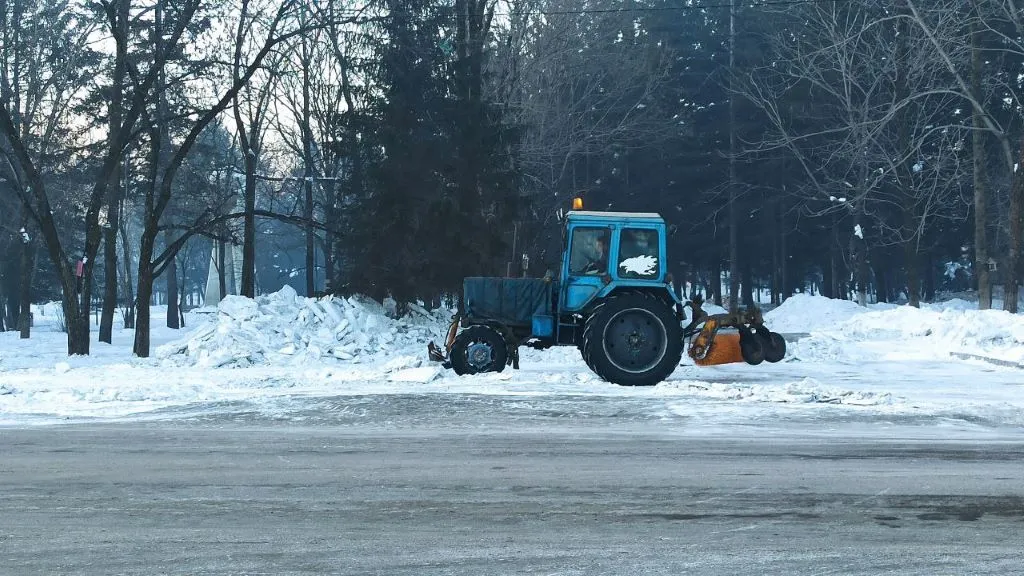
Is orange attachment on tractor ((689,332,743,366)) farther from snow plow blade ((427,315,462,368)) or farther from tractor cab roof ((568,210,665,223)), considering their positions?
snow plow blade ((427,315,462,368))

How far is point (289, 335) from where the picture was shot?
69.5ft

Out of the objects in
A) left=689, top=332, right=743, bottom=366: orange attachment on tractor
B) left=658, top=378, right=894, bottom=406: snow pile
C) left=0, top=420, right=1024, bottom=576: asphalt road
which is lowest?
left=0, top=420, right=1024, bottom=576: asphalt road

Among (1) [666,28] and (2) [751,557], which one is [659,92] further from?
(2) [751,557]

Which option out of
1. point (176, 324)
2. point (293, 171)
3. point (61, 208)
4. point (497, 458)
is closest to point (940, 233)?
point (293, 171)

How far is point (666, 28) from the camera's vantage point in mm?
57875

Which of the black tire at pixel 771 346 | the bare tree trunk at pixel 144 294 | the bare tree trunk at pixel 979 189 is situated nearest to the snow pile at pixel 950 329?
the bare tree trunk at pixel 979 189

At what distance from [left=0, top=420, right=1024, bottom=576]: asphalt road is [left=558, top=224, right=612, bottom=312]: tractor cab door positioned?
5560 mm

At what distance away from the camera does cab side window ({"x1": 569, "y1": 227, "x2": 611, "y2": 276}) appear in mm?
15430

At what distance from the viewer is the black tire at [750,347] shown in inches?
689

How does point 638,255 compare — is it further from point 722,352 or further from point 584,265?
point 722,352

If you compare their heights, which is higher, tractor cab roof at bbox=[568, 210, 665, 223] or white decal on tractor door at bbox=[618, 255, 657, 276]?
tractor cab roof at bbox=[568, 210, 665, 223]

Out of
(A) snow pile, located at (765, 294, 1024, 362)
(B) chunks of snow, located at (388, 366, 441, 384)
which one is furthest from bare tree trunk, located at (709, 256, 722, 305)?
(B) chunks of snow, located at (388, 366, 441, 384)

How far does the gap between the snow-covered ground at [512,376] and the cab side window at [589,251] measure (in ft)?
5.49

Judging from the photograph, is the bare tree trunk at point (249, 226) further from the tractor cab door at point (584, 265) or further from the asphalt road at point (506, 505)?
the asphalt road at point (506, 505)
